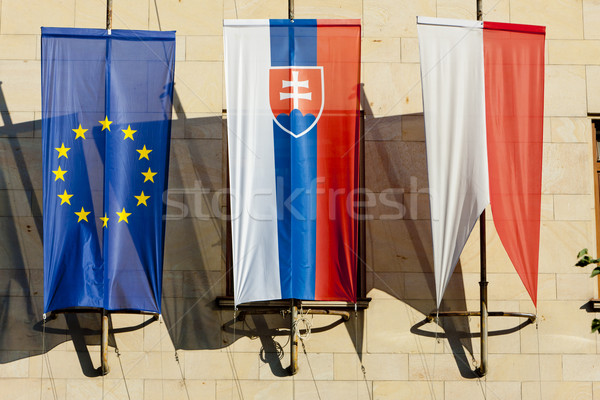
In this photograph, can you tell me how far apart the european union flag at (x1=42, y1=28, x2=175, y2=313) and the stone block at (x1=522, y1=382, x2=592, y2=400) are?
6439 mm

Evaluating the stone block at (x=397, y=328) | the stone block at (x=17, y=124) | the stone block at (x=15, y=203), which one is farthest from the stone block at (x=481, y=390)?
the stone block at (x=17, y=124)

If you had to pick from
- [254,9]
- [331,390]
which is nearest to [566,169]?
[331,390]

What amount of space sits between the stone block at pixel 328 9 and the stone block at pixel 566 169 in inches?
169

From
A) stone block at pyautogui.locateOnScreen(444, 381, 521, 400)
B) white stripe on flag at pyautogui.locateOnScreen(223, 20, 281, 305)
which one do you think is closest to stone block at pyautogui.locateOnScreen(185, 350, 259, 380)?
white stripe on flag at pyautogui.locateOnScreen(223, 20, 281, 305)

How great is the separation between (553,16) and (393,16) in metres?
2.98

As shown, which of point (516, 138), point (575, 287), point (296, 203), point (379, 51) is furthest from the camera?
point (379, 51)

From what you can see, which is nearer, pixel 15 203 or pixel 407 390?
pixel 407 390

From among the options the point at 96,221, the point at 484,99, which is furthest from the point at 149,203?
the point at 484,99

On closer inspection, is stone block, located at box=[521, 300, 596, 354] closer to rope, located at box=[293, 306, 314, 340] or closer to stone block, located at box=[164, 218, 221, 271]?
rope, located at box=[293, 306, 314, 340]

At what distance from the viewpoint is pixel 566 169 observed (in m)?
12.8

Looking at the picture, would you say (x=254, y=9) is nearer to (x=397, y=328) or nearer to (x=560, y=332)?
(x=397, y=328)

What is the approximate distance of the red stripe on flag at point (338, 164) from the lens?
11109mm

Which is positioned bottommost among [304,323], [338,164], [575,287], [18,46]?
[304,323]

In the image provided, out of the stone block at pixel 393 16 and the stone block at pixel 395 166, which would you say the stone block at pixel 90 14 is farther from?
the stone block at pixel 395 166
